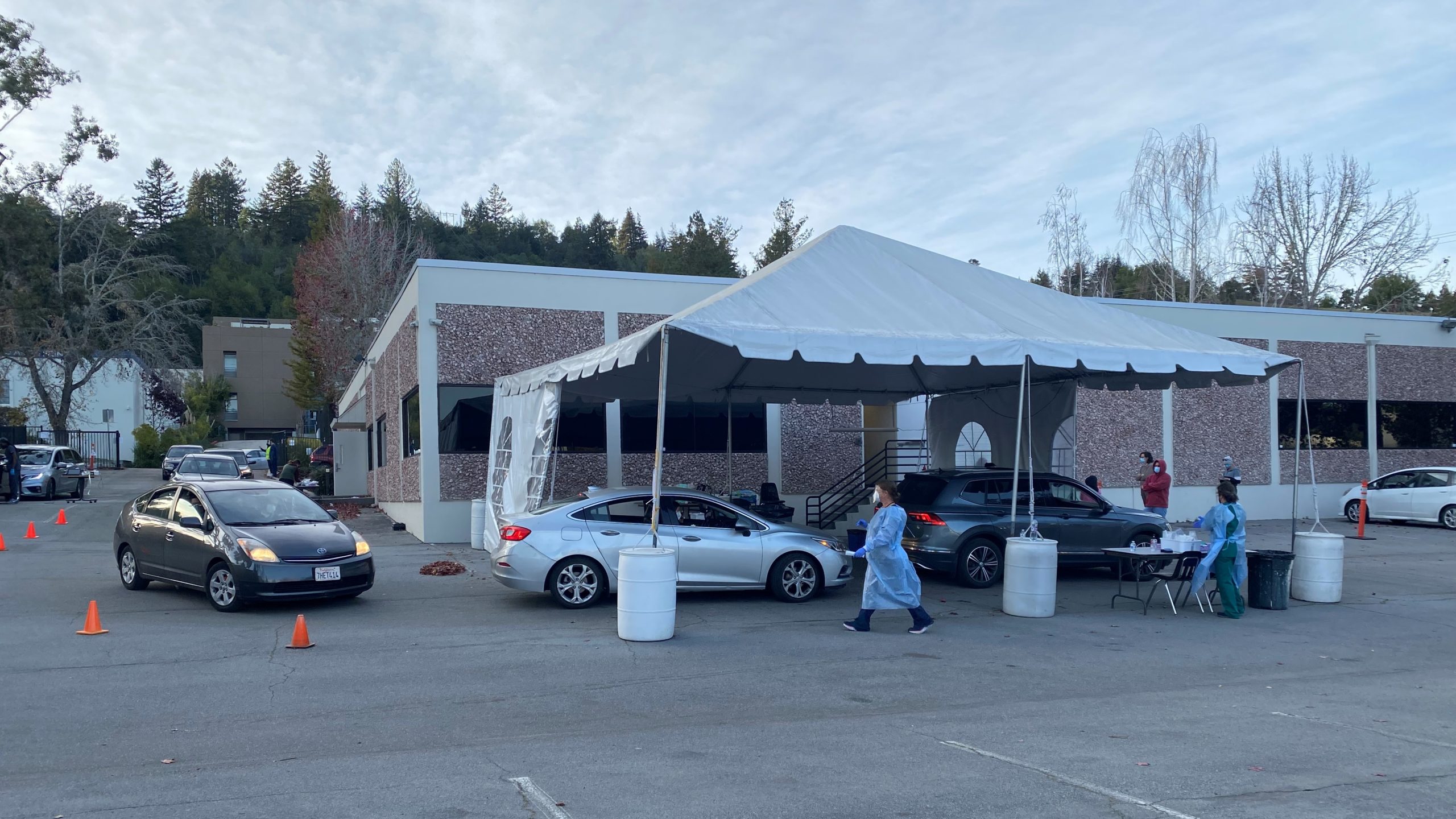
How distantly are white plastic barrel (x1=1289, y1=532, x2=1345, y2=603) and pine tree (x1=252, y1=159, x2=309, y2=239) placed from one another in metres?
87.9

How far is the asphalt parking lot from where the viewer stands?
5.35 meters

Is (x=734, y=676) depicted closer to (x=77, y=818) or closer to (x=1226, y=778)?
(x=1226, y=778)

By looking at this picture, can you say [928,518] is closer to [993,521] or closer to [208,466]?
[993,521]

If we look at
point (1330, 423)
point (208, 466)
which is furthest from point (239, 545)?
point (1330, 423)

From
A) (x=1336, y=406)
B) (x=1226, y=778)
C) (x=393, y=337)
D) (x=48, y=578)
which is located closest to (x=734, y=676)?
(x=1226, y=778)

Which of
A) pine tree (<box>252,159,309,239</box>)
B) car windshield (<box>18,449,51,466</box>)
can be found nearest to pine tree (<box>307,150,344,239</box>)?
pine tree (<box>252,159,309,239</box>)

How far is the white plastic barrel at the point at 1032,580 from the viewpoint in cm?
1113

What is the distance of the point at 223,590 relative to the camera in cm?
1118

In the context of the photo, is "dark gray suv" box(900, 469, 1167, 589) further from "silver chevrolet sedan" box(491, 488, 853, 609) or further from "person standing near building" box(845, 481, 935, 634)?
"person standing near building" box(845, 481, 935, 634)

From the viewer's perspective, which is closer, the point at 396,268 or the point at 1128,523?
the point at 1128,523

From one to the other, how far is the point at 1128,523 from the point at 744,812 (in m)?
10.6

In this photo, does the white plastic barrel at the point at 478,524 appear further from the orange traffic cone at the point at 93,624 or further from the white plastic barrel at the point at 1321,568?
the white plastic barrel at the point at 1321,568

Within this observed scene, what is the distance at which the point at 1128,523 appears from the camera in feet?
46.2

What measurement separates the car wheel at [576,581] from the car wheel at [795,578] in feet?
6.59
